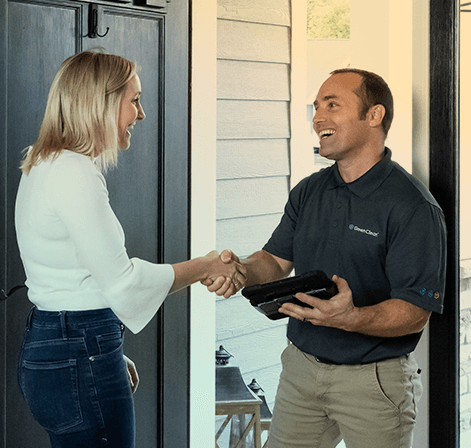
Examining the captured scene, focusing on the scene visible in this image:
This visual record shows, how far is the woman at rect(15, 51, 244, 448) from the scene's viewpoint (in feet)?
4.62

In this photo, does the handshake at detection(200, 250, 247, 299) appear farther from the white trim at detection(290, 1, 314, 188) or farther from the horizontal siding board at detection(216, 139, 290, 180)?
the white trim at detection(290, 1, 314, 188)

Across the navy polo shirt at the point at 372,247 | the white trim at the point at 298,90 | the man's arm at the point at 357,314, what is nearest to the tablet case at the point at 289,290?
the man's arm at the point at 357,314

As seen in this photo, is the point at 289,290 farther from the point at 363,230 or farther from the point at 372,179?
the point at 372,179

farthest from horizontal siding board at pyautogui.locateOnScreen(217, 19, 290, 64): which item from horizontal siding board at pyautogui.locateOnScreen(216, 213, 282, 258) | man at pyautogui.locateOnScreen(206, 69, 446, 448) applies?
man at pyautogui.locateOnScreen(206, 69, 446, 448)

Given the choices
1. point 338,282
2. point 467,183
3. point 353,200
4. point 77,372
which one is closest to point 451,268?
point 467,183

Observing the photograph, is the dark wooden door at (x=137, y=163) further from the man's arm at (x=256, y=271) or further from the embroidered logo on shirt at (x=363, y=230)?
the embroidered logo on shirt at (x=363, y=230)

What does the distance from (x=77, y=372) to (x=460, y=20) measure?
156 centimetres

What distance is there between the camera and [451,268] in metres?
1.95

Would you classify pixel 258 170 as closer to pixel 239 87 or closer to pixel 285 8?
pixel 239 87

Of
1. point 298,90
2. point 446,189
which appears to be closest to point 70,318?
point 446,189

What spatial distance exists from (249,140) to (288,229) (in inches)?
45.4

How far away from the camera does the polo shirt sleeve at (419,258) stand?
4.98ft

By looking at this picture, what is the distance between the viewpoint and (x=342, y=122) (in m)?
1.72

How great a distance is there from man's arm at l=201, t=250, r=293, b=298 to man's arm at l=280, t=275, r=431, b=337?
0.35 m
